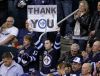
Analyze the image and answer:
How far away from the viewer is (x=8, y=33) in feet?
48.2

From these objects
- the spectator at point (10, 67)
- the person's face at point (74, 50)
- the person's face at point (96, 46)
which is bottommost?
the spectator at point (10, 67)

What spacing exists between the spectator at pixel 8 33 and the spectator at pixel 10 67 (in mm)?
1747

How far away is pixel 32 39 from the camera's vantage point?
14.0 m

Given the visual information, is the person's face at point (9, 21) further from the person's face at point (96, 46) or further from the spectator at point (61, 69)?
the person's face at point (96, 46)

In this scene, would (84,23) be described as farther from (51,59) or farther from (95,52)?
(95,52)

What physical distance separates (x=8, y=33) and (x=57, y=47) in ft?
5.97

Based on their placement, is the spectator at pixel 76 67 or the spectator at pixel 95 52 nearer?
the spectator at pixel 76 67

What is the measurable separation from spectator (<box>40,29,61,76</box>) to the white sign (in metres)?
0.30

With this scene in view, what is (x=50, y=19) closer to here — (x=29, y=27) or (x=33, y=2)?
(x=29, y=27)

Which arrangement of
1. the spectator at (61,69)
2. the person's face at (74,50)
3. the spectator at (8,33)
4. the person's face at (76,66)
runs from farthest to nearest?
the spectator at (8,33), the person's face at (74,50), the person's face at (76,66), the spectator at (61,69)

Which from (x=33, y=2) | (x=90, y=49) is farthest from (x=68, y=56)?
(x=33, y=2)

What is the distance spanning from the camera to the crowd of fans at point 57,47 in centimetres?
1259

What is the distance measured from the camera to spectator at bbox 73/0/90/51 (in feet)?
46.9

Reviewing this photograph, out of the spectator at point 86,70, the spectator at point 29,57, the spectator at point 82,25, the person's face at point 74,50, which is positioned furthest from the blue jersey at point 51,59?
the spectator at point 86,70
